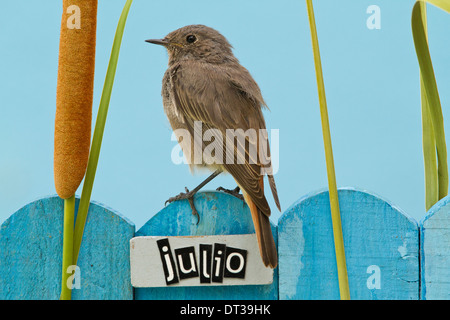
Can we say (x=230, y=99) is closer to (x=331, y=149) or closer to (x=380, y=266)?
(x=331, y=149)

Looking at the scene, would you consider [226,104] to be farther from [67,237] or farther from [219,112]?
[67,237]

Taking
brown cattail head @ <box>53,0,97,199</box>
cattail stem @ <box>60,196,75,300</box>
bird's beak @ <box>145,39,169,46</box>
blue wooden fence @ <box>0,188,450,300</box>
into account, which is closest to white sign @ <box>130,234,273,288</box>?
blue wooden fence @ <box>0,188,450,300</box>

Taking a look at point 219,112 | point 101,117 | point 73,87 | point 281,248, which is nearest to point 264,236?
point 281,248

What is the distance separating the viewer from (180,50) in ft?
7.53

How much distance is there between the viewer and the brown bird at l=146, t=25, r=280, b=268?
5.64 feet

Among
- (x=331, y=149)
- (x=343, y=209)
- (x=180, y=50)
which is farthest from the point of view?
(x=180, y=50)

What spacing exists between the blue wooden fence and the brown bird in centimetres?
12

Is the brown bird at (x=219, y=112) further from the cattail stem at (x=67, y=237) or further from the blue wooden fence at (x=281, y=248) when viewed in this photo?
the cattail stem at (x=67, y=237)

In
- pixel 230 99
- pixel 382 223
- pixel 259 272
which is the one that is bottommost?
pixel 259 272

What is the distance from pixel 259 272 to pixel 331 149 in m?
0.46

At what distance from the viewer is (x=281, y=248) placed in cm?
181

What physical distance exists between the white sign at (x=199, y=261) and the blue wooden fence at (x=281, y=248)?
4cm

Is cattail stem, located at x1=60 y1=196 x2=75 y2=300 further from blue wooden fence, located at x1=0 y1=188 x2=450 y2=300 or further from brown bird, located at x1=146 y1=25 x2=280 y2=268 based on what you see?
brown bird, located at x1=146 y1=25 x2=280 y2=268
